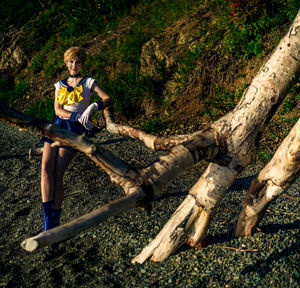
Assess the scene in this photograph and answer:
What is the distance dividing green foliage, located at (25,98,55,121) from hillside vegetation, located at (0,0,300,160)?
0.11 ft

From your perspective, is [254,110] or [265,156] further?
[265,156]

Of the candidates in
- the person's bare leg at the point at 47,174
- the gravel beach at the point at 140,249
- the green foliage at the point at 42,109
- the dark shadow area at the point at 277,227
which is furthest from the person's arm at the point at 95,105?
the green foliage at the point at 42,109

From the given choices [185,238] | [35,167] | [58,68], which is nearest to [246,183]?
[185,238]

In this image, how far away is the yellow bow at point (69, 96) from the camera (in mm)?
3385

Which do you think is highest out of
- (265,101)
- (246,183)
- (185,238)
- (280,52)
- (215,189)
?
(280,52)

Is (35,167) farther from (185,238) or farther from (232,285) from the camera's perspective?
(232,285)

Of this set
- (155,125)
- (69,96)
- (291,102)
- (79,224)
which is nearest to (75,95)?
(69,96)

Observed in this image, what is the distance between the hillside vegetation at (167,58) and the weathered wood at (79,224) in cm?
342

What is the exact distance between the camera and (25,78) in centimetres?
1075

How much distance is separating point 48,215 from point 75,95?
1.36 metres

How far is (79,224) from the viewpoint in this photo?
1.78m

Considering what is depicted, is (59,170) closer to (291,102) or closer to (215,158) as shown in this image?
(215,158)

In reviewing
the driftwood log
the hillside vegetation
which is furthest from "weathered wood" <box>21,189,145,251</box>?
the hillside vegetation

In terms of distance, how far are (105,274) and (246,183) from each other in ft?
8.15
